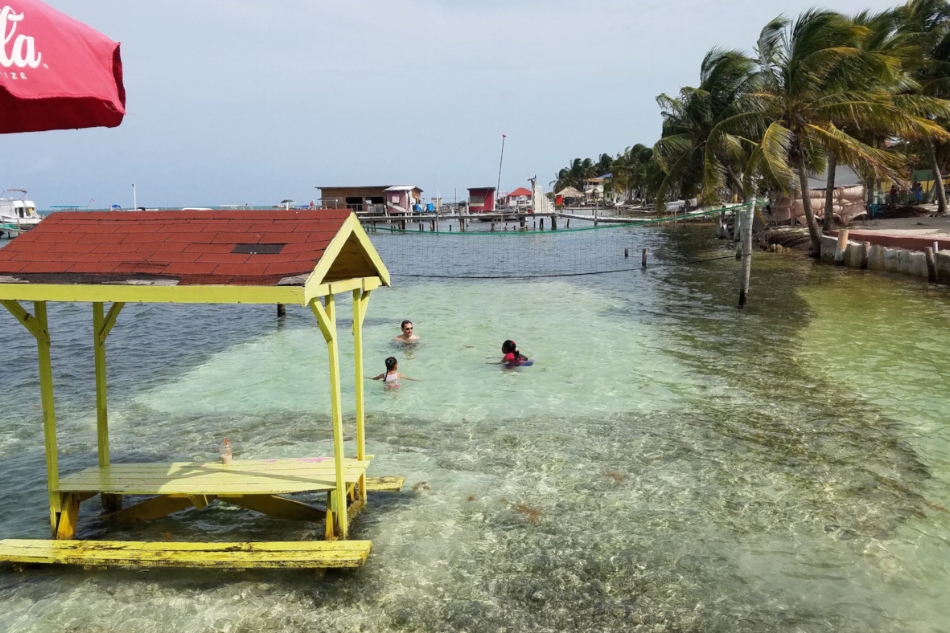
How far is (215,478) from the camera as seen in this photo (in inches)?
239

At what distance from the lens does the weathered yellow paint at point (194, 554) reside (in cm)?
523

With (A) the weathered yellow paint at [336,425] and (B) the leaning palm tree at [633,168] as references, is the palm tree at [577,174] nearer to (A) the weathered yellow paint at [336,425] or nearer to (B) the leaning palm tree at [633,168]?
(B) the leaning palm tree at [633,168]

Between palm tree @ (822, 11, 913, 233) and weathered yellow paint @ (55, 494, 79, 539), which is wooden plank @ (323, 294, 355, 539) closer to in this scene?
weathered yellow paint @ (55, 494, 79, 539)

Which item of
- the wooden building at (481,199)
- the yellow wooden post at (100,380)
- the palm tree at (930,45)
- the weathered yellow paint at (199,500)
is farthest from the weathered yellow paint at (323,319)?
the wooden building at (481,199)

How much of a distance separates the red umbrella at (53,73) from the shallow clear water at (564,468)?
12.5ft

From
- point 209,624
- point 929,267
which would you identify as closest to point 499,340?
point 209,624

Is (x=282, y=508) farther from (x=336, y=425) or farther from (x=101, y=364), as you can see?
(x=101, y=364)

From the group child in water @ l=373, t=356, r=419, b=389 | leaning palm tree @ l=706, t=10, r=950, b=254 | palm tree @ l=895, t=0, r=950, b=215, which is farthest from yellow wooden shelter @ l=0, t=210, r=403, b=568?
palm tree @ l=895, t=0, r=950, b=215

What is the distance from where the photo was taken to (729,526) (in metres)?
6.52

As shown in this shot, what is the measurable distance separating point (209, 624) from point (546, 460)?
4.44m

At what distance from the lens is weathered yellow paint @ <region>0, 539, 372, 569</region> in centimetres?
523

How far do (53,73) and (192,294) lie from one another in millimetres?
1752

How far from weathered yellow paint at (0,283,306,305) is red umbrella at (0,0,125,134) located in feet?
4.26

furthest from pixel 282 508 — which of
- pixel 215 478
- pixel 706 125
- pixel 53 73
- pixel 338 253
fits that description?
pixel 706 125
